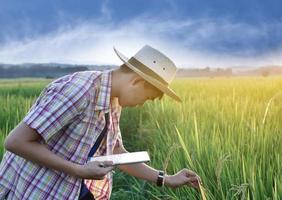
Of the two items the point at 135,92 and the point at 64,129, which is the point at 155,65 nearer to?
the point at 135,92

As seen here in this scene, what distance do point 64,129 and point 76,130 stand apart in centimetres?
5

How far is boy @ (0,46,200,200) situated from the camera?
2127 mm

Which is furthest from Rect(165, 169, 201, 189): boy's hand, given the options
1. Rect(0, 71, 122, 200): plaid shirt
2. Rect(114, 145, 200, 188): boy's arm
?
Rect(0, 71, 122, 200): plaid shirt

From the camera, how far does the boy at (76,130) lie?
6.98 feet

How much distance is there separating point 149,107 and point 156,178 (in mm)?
3266

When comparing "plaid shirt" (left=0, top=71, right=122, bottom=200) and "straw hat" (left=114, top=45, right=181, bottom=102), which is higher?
"straw hat" (left=114, top=45, right=181, bottom=102)

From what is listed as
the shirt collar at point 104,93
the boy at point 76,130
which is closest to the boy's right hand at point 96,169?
the boy at point 76,130

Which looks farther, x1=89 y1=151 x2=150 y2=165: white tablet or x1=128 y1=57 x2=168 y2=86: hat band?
x1=128 y1=57 x2=168 y2=86: hat band

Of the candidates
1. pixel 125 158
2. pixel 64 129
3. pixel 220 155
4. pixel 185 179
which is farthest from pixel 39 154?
pixel 220 155

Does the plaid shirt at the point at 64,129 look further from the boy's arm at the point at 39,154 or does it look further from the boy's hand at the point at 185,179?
the boy's hand at the point at 185,179

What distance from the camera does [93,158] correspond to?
2133 millimetres

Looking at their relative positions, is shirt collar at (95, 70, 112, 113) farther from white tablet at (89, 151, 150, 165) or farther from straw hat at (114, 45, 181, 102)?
white tablet at (89, 151, 150, 165)

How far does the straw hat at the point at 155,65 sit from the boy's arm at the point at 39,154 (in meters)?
0.39

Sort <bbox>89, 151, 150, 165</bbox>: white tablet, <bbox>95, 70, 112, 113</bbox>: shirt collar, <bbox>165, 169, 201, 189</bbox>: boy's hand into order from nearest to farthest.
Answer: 1. <bbox>89, 151, 150, 165</bbox>: white tablet
2. <bbox>95, 70, 112, 113</bbox>: shirt collar
3. <bbox>165, 169, 201, 189</bbox>: boy's hand
